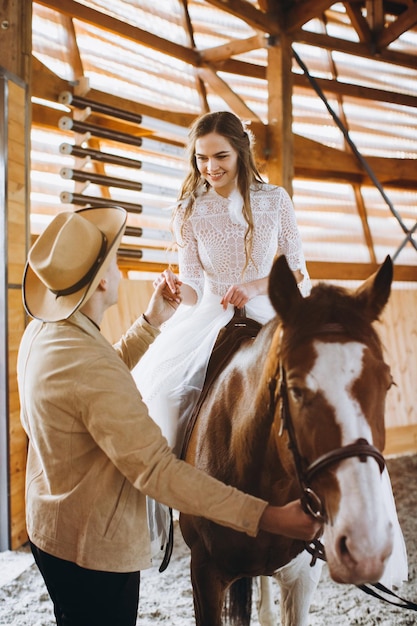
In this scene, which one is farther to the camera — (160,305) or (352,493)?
(160,305)

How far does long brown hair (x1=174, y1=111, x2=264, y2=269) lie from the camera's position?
2074 millimetres

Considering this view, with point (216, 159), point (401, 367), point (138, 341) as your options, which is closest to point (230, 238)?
point (216, 159)

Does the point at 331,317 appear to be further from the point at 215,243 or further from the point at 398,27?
the point at 398,27

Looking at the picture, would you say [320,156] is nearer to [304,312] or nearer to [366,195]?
[366,195]

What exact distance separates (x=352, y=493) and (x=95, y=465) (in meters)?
0.55

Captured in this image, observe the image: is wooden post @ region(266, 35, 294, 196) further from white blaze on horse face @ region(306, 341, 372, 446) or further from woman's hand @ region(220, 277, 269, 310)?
white blaze on horse face @ region(306, 341, 372, 446)

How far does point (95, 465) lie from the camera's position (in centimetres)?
123

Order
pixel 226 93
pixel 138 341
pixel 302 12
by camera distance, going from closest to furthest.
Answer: pixel 138 341
pixel 302 12
pixel 226 93

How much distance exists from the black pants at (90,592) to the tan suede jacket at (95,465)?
63 mm

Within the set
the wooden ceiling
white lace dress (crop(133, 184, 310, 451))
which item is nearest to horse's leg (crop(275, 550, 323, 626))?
white lace dress (crop(133, 184, 310, 451))

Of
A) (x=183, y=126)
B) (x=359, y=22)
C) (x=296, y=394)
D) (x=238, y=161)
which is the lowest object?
(x=296, y=394)

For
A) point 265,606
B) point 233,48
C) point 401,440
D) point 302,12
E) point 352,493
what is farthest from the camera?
point 401,440

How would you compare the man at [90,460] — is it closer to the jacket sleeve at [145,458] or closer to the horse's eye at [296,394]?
the jacket sleeve at [145,458]

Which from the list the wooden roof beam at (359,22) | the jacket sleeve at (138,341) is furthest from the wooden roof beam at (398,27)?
the jacket sleeve at (138,341)
